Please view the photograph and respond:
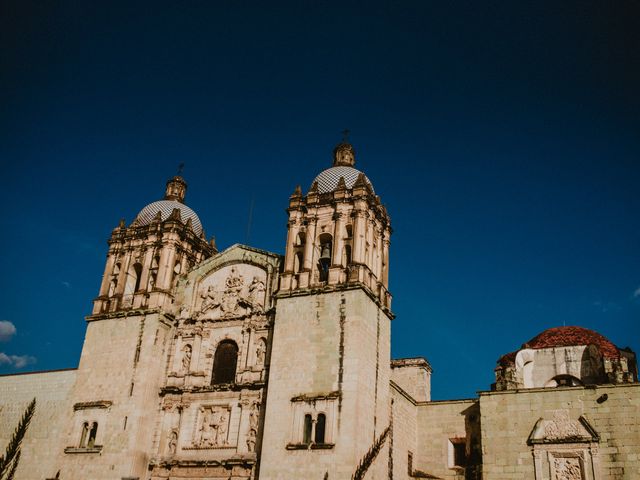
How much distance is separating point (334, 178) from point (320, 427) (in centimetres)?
1088

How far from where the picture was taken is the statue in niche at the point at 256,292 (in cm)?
2642

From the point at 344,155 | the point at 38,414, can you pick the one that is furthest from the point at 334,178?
the point at 38,414

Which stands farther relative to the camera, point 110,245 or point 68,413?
point 110,245

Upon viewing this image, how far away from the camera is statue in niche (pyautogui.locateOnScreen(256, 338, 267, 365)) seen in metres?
25.1

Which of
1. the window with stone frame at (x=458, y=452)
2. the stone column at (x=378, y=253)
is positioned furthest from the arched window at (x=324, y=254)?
the window with stone frame at (x=458, y=452)

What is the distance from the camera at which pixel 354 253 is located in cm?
2472

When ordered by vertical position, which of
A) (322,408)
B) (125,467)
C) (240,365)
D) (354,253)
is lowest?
(125,467)

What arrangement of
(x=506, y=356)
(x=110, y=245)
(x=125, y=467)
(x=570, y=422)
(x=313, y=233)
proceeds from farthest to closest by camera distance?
(x=110, y=245) → (x=506, y=356) → (x=313, y=233) → (x=125, y=467) → (x=570, y=422)

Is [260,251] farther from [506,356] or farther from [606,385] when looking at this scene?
[606,385]

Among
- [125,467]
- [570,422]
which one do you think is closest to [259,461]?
[125,467]

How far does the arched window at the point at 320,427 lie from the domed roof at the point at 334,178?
9762mm

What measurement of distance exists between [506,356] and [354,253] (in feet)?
30.4

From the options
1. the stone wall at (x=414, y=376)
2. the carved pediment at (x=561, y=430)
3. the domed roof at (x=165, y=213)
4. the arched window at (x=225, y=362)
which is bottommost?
the carved pediment at (x=561, y=430)

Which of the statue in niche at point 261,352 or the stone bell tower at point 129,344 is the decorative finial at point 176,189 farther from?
the statue in niche at point 261,352
